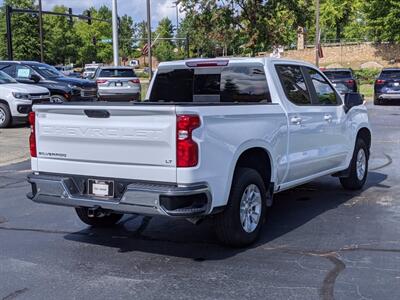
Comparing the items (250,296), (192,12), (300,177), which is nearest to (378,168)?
(300,177)

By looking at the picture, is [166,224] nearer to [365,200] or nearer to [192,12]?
[365,200]

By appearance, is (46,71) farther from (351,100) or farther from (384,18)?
(384,18)

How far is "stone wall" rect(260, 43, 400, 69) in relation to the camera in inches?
2537

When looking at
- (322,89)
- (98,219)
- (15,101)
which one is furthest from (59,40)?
(98,219)

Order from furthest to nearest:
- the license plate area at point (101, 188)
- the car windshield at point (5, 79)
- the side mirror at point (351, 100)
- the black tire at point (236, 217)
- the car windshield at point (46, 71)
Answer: the car windshield at point (46, 71) → the car windshield at point (5, 79) → the side mirror at point (351, 100) → the black tire at point (236, 217) → the license plate area at point (101, 188)

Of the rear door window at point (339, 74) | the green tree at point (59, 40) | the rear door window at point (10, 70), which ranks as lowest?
the rear door window at point (339, 74)

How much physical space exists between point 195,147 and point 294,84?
95.9 inches

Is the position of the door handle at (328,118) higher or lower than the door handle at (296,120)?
lower

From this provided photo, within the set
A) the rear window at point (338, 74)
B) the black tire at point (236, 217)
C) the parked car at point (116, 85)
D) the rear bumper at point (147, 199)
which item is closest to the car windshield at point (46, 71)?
the parked car at point (116, 85)

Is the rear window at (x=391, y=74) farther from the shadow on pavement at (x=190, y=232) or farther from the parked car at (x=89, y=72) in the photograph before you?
the shadow on pavement at (x=190, y=232)

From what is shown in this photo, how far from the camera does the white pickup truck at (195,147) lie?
5.01 meters

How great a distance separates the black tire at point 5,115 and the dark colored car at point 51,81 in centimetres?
218

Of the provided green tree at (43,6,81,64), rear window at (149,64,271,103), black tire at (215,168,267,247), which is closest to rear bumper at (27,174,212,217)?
black tire at (215,168,267,247)

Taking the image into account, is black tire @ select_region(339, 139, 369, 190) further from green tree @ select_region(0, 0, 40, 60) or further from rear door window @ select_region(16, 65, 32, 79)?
green tree @ select_region(0, 0, 40, 60)
